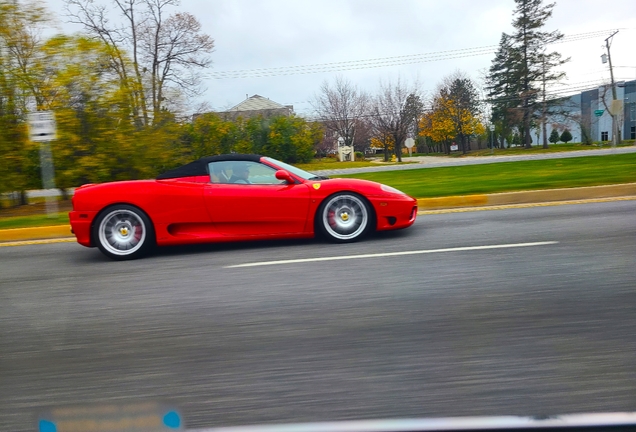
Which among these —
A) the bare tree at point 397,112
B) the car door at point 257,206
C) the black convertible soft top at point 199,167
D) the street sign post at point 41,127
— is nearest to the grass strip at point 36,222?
the street sign post at point 41,127

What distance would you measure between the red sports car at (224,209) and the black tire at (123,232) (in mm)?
11

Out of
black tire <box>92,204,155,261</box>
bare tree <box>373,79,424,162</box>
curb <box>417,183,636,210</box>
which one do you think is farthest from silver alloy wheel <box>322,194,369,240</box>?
bare tree <box>373,79,424,162</box>

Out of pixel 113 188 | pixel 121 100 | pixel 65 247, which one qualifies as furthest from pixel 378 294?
pixel 121 100

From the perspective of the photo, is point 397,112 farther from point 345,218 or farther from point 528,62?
point 345,218

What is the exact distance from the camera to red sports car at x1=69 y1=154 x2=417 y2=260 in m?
6.10

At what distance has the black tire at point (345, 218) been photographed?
20.4 ft

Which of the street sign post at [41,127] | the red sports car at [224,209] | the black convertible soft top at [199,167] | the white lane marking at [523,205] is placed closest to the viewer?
the red sports car at [224,209]

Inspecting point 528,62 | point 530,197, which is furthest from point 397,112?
point 530,197

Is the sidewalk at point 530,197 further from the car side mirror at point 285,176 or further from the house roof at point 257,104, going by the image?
the house roof at point 257,104

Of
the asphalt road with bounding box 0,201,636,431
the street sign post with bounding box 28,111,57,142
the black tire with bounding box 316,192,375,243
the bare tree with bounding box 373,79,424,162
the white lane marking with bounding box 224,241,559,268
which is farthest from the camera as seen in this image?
the bare tree with bounding box 373,79,424,162

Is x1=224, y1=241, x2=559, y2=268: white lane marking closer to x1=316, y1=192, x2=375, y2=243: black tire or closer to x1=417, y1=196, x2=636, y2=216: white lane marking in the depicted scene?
x1=316, y1=192, x2=375, y2=243: black tire

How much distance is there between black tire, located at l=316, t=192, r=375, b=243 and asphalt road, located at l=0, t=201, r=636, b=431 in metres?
0.43

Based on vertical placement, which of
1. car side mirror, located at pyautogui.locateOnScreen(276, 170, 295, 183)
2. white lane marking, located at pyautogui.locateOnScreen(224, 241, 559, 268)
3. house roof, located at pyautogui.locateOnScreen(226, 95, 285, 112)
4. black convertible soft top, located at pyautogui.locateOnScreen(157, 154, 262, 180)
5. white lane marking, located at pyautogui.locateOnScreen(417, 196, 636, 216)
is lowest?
white lane marking, located at pyautogui.locateOnScreen(224, 241, 559, 268)

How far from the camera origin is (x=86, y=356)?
3.24m
